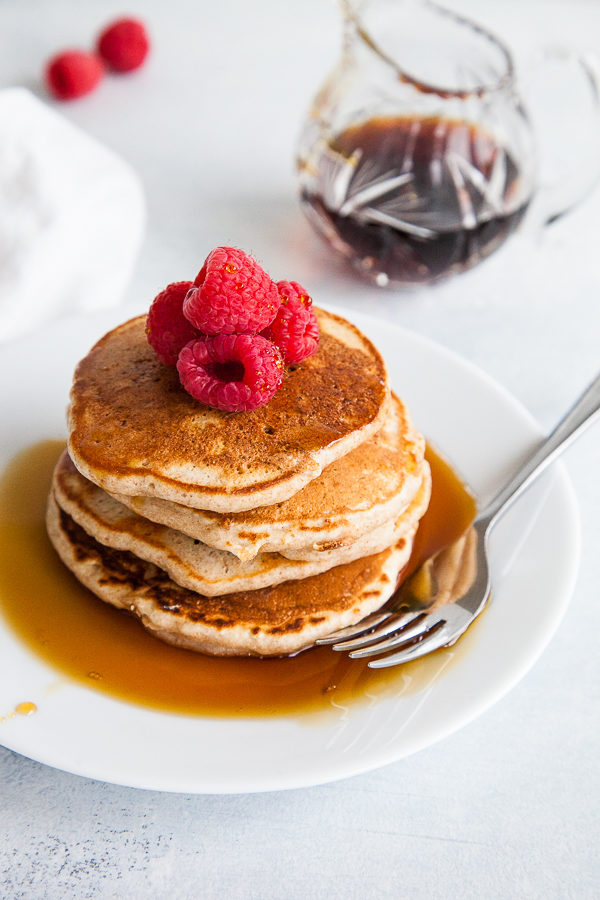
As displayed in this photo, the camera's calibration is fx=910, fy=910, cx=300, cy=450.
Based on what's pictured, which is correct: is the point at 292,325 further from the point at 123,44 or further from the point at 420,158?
the point at 123,44

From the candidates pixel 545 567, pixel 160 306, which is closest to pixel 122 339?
pixel 160 306

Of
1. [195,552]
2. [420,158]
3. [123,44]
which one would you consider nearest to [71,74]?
[123,44]

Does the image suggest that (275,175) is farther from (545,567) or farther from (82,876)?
(82,876)

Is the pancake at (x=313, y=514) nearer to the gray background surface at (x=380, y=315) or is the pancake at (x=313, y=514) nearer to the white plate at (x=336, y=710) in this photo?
the white plate at (x=336, y=710)

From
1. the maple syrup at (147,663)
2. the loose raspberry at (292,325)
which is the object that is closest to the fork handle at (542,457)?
the maple syrup at (147,663)

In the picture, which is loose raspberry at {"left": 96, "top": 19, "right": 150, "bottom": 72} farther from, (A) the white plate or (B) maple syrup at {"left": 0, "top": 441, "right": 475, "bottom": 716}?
(B) maple syrup at {"left": 0, "top": 441, "right": 475, "bottom": 716}

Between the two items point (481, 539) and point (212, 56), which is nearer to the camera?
point (481, 539)
